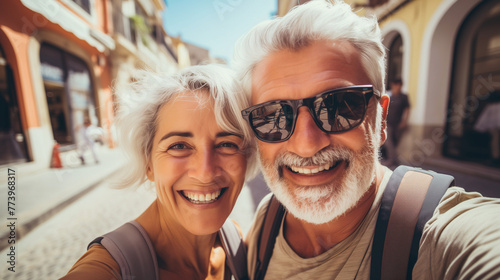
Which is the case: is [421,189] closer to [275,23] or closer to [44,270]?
[275,23]

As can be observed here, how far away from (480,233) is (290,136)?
0.78 m

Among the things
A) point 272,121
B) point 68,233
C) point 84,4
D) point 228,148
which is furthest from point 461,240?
point 84,4

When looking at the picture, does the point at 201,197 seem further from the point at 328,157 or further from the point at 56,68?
the point at 56,68

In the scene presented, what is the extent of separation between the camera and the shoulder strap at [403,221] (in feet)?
2.70

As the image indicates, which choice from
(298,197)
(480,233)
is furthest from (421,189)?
(298,197)

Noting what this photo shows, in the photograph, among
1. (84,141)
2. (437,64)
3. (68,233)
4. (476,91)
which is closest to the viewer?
(68,233)

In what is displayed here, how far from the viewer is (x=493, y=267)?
602mm

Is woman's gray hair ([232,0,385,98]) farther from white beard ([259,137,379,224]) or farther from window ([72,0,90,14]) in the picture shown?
window ([72,0,90,14])

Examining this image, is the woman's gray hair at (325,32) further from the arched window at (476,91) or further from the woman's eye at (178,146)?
the arched window at (476,91)

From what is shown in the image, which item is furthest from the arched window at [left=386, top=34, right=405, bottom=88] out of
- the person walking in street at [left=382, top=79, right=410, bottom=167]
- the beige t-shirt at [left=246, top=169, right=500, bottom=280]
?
the beige t-shirt at [left=246, top=169, right=500, bottom=280]

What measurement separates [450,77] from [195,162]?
692 cm

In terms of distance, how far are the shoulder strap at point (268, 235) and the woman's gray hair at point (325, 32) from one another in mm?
949

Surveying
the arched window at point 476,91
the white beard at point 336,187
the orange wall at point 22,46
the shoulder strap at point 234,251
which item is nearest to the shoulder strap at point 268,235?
the shoulder strap at point 234,251

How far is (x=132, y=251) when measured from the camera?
0.99 metres
